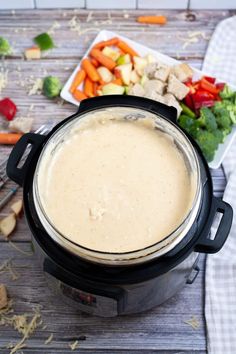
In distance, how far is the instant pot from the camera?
1.35 m

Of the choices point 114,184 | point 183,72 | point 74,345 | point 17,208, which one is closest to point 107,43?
point 183,72

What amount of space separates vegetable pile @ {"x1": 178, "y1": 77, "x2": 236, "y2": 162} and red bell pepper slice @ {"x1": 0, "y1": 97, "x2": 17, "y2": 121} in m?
0.57

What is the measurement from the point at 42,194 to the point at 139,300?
0.37 metres

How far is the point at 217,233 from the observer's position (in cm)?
140

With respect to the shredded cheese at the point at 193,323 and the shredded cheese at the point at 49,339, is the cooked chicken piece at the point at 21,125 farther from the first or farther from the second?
the shredded cheese at the point at 193,323

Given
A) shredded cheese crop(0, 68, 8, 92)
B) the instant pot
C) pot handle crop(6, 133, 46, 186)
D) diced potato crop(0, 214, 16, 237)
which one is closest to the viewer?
the instant pot

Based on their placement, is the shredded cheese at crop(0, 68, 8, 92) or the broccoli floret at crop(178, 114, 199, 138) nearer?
the broccoli floret at crop(178, 114, 199, 138)

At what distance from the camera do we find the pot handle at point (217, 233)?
4.54 ft

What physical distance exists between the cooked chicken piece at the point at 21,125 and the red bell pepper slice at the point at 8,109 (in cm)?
4

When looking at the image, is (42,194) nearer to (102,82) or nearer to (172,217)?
(172,217)

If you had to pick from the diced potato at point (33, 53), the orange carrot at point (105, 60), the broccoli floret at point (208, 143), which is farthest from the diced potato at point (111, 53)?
the broccoli floret at point (208, 143)

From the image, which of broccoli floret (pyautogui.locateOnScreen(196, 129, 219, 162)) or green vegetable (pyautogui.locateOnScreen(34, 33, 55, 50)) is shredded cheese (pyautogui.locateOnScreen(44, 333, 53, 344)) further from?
green vegetable (pyautogui.locateOnScreen(34, 33, 55, 50))

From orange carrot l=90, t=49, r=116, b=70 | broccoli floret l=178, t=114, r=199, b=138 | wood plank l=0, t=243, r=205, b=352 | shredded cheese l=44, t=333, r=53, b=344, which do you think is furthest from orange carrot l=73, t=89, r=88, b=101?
shredded cheese l=44, t=333, r=53, b=344

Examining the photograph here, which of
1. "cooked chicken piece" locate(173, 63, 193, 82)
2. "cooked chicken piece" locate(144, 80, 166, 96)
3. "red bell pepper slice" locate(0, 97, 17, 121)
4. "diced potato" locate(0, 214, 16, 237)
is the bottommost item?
"diced potato" locate(0, 214, 16, 237)
